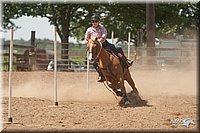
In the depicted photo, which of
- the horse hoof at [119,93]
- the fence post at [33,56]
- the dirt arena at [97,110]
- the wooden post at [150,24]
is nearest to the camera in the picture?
the dirt arena at [97,110]

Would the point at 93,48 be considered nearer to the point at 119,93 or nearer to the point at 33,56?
the point at 119,93

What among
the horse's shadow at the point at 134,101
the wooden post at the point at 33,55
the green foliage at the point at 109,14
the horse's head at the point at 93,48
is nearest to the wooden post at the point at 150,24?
the green foliage at the point at 109,14

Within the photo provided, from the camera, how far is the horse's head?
31.3 feet

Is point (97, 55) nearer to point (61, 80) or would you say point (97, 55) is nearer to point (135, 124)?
point (135, 124)

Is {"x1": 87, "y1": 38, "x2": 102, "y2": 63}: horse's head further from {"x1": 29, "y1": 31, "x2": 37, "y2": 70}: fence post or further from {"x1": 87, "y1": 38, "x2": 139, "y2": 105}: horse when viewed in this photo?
{"x1": 29, "y1": 31, "x2": 37, "y2": 70}: fence post

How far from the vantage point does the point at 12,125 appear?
705 cm

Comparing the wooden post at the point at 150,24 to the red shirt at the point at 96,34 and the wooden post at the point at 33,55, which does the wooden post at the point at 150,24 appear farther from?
the red shirt at the point at 96,34

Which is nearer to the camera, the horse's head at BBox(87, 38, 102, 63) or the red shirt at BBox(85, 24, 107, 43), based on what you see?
the horse's head at BBox(87, 38, 102, 63)

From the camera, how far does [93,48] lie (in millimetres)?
9625

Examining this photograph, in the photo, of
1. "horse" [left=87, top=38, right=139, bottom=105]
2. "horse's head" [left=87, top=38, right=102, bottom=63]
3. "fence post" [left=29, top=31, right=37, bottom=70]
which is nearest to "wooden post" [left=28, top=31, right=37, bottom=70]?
"fence post" [left=29, top=31, right=37, bottom=70]

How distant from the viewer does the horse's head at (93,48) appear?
9530 mm

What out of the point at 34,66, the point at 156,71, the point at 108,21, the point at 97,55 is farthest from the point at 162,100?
the point at 108,21

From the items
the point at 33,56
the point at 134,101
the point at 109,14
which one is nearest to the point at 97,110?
the point at 134,101

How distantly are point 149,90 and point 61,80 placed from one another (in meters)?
4.05
